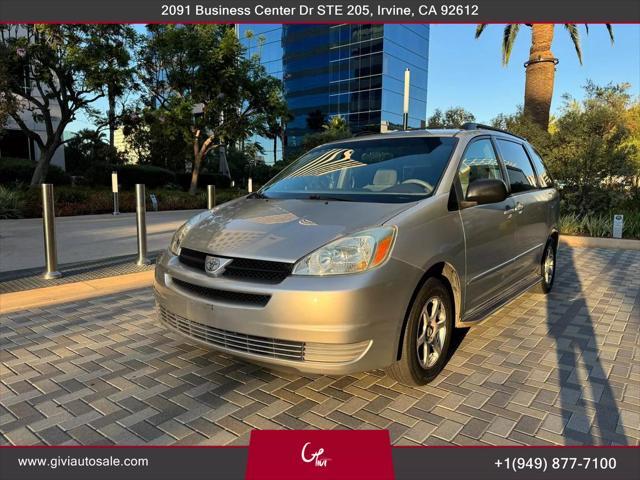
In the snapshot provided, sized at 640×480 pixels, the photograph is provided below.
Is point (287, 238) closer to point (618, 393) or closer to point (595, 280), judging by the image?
point (618, 393)

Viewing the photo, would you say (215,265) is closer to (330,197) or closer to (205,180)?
(330,197)

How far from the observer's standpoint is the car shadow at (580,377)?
103 inches

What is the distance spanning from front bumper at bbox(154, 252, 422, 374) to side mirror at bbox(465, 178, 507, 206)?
0.93 metres

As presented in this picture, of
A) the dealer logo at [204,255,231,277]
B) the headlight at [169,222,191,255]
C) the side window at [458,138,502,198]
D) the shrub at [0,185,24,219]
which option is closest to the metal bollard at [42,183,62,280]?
the headlight at [169,222,191,255]

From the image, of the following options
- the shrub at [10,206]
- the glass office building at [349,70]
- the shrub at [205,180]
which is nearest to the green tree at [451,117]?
the glass office building at [349,70]

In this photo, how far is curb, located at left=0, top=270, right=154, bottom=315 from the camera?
4918 millimetres

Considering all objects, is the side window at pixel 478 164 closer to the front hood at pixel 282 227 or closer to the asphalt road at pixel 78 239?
the front hood at pixel 282 227

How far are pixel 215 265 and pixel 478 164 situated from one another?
7.78 feet

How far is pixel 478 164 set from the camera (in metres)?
3.88

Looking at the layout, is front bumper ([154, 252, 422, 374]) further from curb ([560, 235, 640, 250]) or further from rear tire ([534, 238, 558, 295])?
curb ([560, 235, 640, 250])
